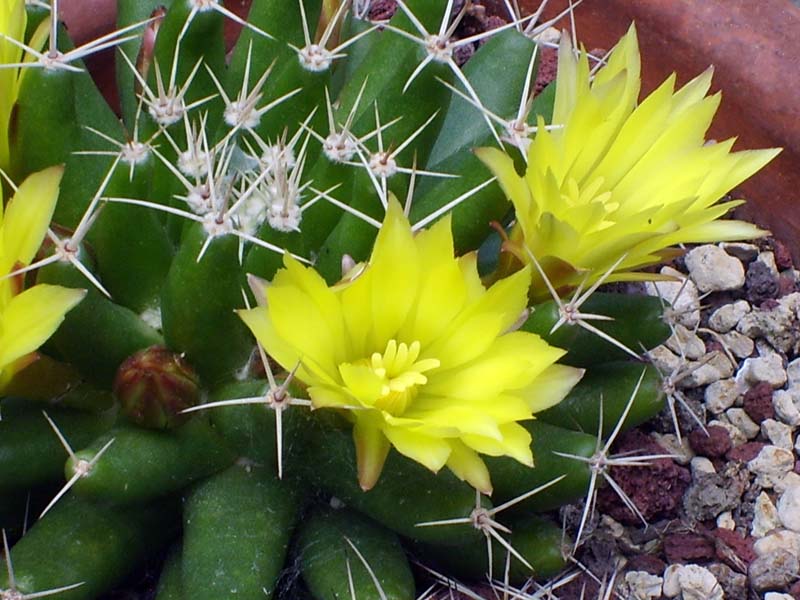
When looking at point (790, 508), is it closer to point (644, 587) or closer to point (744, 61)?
point (644, 587)

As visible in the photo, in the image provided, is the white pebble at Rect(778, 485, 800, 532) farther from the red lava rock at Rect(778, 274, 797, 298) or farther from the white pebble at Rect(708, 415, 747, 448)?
the red lava rock at Rect(778, 274, 797, 298)

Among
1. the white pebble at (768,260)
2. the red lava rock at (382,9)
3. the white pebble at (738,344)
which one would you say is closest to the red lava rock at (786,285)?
the white pebble at (768,260)

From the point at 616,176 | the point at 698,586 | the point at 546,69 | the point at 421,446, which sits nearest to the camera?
the point at 421,446

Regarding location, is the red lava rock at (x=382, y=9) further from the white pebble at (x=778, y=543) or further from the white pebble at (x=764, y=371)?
the white pebble at (x=778, y=543)

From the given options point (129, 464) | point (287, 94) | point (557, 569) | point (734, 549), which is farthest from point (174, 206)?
point (734, 549)

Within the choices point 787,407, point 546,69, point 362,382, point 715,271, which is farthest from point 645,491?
point 546,69

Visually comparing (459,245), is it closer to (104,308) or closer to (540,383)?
(540,383)

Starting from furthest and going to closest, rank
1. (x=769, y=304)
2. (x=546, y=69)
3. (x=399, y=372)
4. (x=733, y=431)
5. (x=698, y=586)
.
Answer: (x=546, y=69)
(x=769, y=304)
(x=733, y=431)
(x=698, y=586)
(x=399, y=372)
